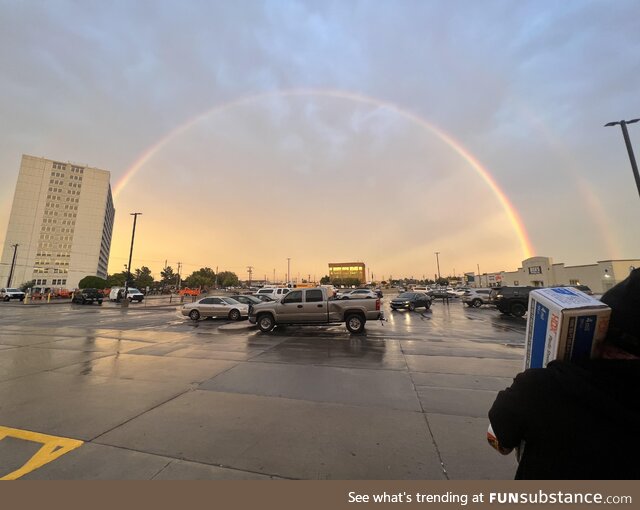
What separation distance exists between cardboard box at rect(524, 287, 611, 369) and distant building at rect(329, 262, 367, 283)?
15186 centimetres

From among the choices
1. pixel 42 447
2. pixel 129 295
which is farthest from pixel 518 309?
pixel 129 295

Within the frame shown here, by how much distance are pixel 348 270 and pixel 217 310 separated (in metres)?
139

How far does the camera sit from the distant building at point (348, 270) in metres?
154

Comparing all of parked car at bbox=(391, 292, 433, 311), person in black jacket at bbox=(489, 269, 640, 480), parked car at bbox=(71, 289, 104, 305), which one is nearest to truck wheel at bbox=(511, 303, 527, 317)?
parked car at bbox=(391, 292, 433, 311)

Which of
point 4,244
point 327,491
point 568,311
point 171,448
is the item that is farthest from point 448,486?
point 4,244

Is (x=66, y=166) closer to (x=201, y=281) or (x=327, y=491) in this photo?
(x=201, y=281)

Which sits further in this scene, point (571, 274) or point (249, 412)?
point (571, 274)

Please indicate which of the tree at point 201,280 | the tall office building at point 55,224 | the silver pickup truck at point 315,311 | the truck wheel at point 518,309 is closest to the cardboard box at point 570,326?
the silver pickup truck at point 315,311

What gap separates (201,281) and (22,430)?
113 metres

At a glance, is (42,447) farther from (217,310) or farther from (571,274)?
(571,274)

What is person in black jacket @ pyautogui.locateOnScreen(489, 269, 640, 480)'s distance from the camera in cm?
106

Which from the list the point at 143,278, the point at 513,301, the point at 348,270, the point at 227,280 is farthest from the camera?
the point at 348,270

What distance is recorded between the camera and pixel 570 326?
1.20 m

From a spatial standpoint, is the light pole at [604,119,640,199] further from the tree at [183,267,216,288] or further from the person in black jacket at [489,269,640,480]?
the tree at [183,267,216,288]
